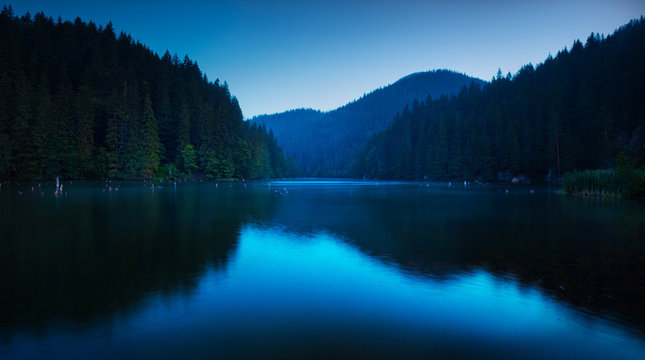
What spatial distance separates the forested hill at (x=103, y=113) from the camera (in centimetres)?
6425

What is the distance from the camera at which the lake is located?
620 centimetres

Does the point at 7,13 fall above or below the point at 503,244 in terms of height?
above

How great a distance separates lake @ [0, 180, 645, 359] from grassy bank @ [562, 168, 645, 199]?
27.4 metres

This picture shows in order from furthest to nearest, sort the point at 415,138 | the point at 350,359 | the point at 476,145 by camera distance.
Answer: the point at 415,138
the point at 476,145
the point at 350,359

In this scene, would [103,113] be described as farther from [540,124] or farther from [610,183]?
[540,124]

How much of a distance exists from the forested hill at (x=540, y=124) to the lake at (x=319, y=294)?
53.4 metres

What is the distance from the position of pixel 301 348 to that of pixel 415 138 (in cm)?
15267

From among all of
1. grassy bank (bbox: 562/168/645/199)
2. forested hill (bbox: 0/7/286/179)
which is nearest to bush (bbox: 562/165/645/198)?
grassy bank (bbox: 562/168/645/199)

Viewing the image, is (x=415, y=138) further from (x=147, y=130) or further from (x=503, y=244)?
(x=503, y=244)

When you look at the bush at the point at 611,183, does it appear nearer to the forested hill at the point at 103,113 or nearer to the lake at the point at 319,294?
the lake at the point at 319,294

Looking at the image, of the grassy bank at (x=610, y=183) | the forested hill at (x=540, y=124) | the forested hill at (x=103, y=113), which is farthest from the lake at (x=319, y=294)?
the forested hill at (x=103, y=113)

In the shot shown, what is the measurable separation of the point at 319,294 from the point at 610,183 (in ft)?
153

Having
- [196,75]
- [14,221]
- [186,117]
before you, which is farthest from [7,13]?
[14,221]

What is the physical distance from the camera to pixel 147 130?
80062mm
